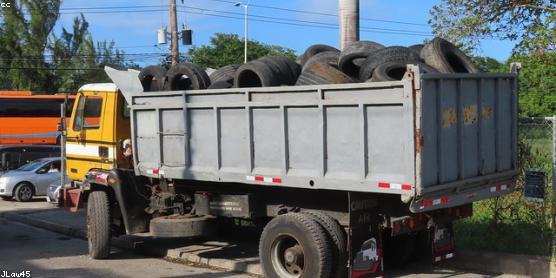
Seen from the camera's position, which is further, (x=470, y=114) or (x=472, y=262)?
(x=472, y=262)

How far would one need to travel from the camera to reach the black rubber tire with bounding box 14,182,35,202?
1925 cm

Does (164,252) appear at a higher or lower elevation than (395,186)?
lower

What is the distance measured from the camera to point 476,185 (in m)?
6.79

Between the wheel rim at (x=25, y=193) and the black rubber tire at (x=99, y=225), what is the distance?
36.6ft

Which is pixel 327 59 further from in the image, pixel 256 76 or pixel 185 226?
pixel 185 226

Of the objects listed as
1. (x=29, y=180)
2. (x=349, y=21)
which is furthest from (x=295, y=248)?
(x=29, y=180)

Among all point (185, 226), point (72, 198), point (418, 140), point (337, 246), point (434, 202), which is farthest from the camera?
point (72, 198)

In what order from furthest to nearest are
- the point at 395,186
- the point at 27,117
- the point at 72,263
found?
the point at 27,117
the point at 72,263
the point at 395,186

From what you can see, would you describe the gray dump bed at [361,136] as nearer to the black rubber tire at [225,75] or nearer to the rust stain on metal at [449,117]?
the rust stain on metal at [449,117]

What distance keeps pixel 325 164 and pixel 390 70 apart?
123 centimetres

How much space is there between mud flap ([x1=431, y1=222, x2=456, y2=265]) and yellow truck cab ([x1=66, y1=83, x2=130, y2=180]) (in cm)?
483

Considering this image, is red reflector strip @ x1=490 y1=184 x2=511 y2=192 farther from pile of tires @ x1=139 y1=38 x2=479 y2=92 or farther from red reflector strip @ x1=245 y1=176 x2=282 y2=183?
red reflector strip @ x1=245 y1=176 x2=282 y2=183

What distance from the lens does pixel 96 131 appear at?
983cm

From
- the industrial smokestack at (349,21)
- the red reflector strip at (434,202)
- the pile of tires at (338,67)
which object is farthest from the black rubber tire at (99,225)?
the red reflector strip at (434,202)
